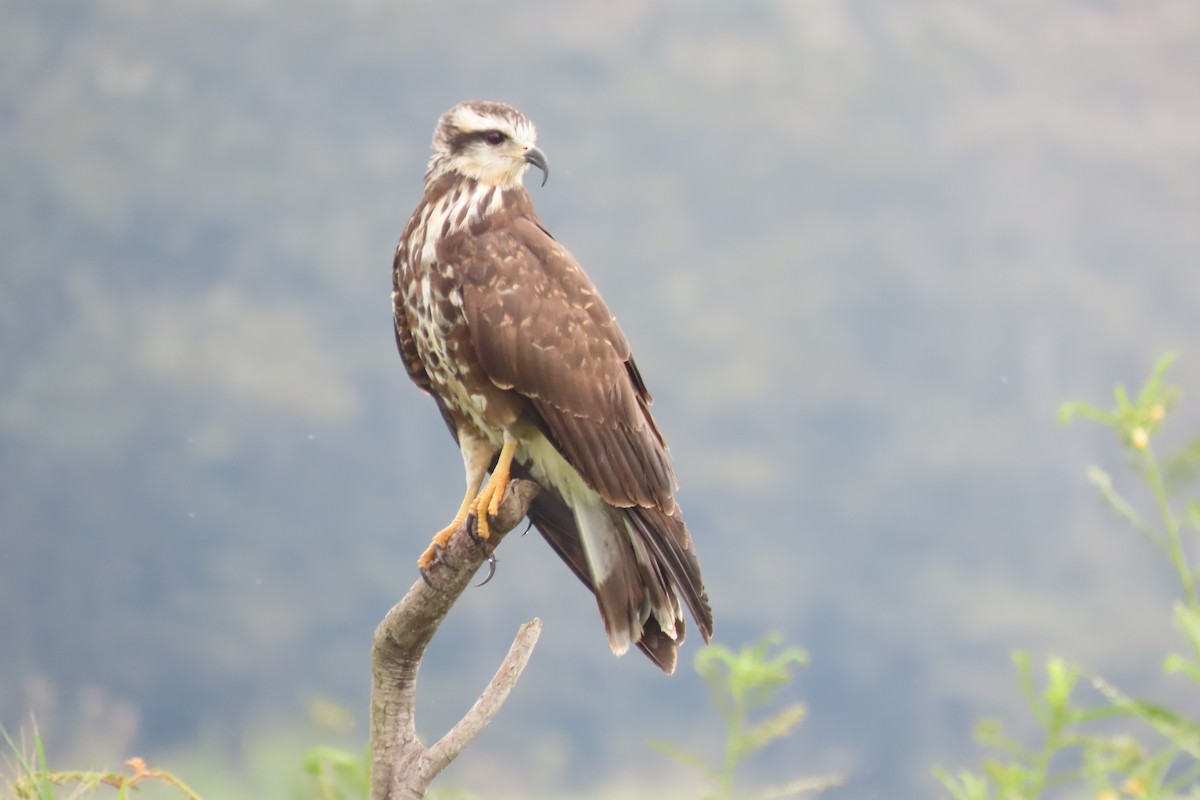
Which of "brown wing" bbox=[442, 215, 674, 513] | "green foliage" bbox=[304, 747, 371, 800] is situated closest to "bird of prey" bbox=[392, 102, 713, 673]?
"brown wing" bbox=[442, 215, 674, 513]

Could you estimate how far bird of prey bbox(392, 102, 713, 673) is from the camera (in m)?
2.40

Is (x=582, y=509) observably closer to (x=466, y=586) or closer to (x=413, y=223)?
(x=466, y=586)

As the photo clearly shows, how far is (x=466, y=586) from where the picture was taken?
238cm

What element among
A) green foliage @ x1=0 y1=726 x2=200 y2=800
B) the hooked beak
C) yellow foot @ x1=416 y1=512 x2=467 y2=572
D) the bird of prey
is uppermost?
the hooked beak

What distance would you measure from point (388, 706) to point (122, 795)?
1.59 feet

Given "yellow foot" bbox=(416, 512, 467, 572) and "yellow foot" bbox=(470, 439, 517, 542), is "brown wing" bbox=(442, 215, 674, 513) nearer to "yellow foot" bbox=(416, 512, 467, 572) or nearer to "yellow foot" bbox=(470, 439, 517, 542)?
"yellow foot" bbox=(470, 439, 517, 542)

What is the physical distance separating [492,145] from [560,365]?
20.1 inches

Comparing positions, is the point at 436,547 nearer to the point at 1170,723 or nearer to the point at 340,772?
the point at 340,772

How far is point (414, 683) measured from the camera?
2375 millimetres

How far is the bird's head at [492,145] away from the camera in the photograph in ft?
8.47

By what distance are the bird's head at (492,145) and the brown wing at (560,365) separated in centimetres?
17

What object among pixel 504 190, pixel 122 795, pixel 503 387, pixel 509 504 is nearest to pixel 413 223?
pixel 504 190

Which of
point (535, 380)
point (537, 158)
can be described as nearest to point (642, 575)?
point (535, 380)

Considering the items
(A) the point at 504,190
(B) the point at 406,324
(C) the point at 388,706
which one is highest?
(A) the point at 504,190
